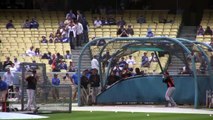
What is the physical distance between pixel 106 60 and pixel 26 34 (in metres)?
11.9

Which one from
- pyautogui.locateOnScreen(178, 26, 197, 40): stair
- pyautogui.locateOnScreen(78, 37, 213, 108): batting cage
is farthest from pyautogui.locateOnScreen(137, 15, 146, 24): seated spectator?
pyautogui.locateOnScreen(78, 37, 213, 108): batting cage

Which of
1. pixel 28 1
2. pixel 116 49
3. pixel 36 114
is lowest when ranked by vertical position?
pixel 36 114

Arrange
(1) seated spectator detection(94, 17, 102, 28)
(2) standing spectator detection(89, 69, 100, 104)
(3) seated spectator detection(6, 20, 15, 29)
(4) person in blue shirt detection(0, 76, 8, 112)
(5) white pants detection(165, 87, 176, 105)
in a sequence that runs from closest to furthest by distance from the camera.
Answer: (4) person in blue shirt detection(0, 76, 8, 112) < (5) white pants detection(165, 87, 176, 105) < (2) standing spectator detection(89, 69, 100, 104) < (1) seated spectator detection(94, 17, 102, 28) < (3) seated spectator detection(6, 20, 15, 29)

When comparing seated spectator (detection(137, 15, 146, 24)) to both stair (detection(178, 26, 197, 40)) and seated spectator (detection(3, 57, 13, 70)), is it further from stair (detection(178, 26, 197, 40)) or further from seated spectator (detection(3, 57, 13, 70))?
seated spectator (detection(3, 57, 13, 70))

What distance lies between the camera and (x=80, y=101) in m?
32.8

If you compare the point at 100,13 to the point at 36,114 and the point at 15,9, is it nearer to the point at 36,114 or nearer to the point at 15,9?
the point at 15,9

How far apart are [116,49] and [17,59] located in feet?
33.1

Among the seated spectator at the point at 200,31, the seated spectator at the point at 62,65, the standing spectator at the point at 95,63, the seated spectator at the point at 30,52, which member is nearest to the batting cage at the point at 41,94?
the standing spectator at the point at 95,63

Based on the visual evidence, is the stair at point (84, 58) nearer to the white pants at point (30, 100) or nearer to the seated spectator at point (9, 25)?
the seated spectator at point (9, 25)

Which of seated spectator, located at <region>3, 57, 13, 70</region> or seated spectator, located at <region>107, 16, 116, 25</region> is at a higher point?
seated spectator, located at <region>107, 16, 116, 25</region>

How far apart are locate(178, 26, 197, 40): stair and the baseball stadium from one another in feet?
0.18

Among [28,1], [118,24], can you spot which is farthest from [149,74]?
[28,1]

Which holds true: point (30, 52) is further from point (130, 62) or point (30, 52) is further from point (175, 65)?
point (175, 65)

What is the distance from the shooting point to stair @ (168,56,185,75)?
3337cm
